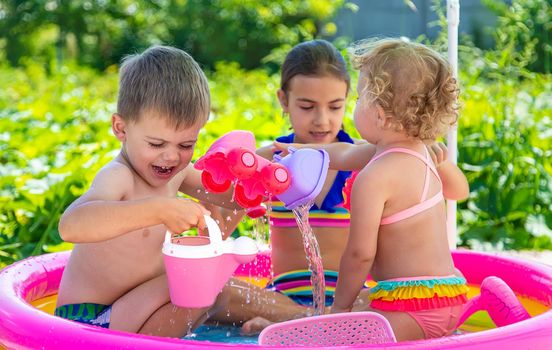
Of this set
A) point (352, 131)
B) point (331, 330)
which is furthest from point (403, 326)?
point (352, 131)

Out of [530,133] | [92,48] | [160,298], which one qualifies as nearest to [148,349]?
[160,298]

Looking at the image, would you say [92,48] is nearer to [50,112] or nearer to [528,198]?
[50,112]

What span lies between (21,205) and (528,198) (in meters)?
2.39

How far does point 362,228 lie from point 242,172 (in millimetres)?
354

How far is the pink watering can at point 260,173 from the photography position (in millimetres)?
2123

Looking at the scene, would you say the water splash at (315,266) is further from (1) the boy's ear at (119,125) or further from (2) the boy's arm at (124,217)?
(1) the boy's ear at (119,125)

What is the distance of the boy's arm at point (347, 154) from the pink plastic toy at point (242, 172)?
321 mm

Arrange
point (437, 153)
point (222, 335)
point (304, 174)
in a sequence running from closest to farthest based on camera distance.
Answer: point (304, 174), point (437, 153), point (222, 335)

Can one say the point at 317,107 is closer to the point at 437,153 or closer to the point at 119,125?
the point at 437,153

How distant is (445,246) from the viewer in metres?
2.35

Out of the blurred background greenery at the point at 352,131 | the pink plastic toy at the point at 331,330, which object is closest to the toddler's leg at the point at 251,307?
the pink plastic toy at the point at 331,330

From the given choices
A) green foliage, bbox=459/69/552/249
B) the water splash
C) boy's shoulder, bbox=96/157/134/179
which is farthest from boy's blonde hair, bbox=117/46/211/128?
green foliage, bbox=459/69/552/249

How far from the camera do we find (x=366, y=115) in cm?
234

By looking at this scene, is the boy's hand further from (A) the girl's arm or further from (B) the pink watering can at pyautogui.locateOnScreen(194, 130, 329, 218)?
(A) the girl's arm
